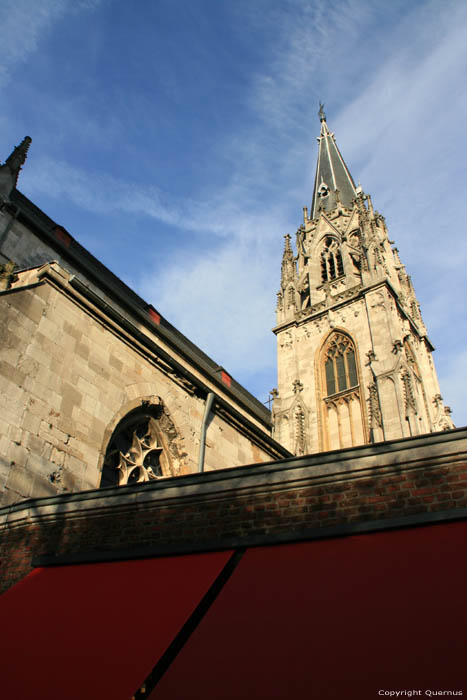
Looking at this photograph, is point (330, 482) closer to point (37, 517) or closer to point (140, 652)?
point (140, 652)

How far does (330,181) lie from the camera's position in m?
43.7

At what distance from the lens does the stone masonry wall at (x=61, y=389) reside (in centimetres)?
774

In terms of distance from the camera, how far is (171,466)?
37.5 ft

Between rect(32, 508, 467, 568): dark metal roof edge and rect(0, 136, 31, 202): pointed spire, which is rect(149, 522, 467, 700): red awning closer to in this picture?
rect(32, 508, 467, 568): dark metal roof edge

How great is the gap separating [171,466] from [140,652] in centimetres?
738

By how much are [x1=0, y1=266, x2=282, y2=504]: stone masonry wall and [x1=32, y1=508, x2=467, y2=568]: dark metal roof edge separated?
1788 millimetres

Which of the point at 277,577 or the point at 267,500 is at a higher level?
the point at 267,500

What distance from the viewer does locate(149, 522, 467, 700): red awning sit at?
3.37 meters

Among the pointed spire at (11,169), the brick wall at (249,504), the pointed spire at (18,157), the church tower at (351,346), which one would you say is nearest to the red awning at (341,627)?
the brick wall at (249,504)

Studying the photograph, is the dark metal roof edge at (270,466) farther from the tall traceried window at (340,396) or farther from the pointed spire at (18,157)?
the tall traceried window at (340,396)

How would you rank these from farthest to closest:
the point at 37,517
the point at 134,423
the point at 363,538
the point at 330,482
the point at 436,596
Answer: the point at 134,423 < the point at 37,517 < the point at 330,482 < the point at 363,538 < the point at 436,596

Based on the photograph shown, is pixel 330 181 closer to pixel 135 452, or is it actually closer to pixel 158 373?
pixel 158 373

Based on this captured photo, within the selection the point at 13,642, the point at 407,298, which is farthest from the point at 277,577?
the point at 407,298

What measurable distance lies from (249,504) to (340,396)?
22447mm
